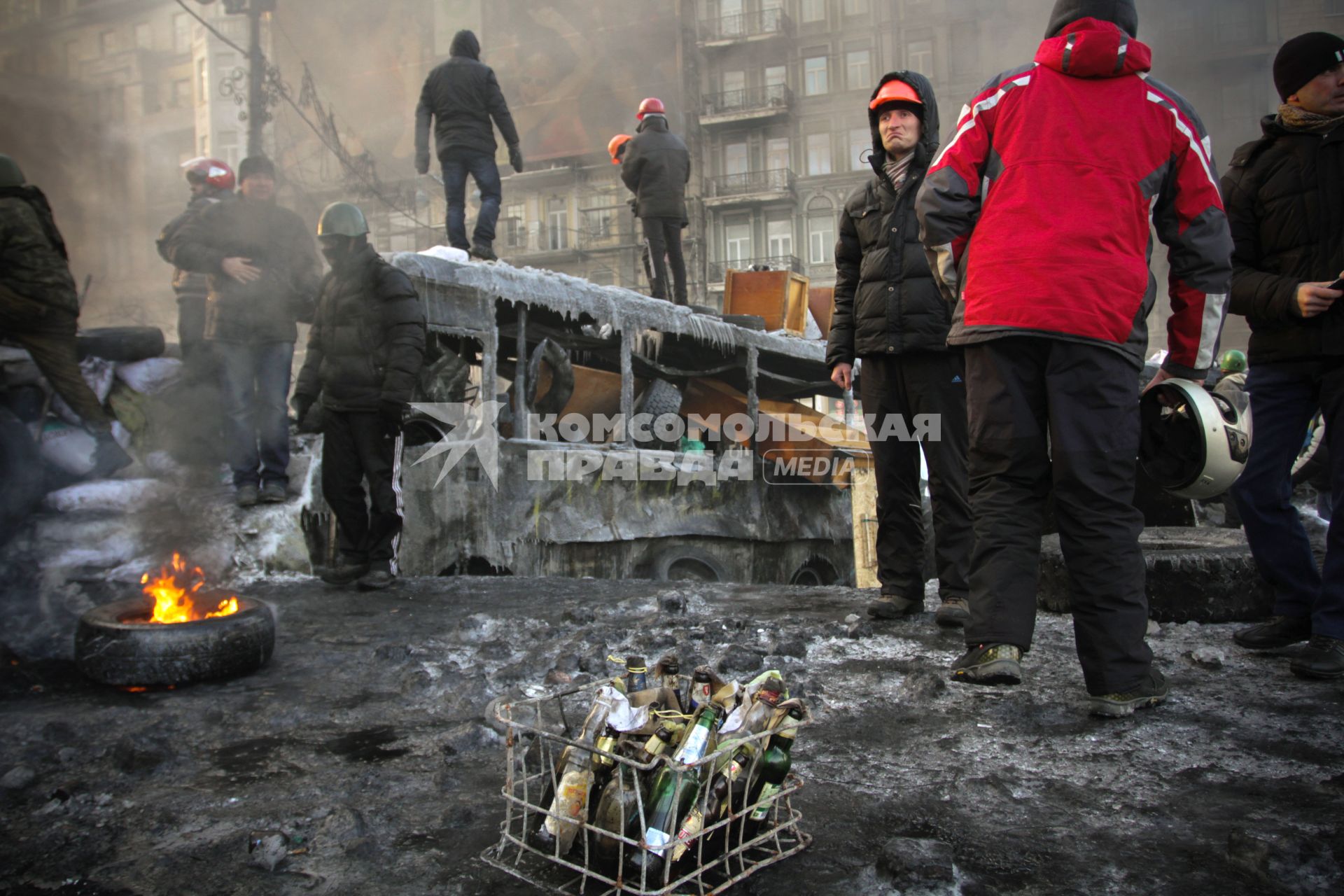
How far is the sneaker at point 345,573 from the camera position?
5520 mm

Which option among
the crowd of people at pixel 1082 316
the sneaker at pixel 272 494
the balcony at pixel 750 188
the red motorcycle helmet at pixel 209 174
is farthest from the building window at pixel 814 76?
the crowd of people at pixel 1082 316

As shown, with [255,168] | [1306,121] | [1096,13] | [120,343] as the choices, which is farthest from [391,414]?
[1306,121]

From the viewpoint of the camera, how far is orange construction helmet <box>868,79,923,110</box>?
3783 millimetres

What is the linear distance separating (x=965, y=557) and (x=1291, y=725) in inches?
64.4

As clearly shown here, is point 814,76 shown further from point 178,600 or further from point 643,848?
point 643,848

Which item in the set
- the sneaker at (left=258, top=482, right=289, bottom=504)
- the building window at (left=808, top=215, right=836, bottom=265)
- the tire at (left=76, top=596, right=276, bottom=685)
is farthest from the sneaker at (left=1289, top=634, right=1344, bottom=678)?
the building window at (left=808, top=215, right=836, bottom=265)

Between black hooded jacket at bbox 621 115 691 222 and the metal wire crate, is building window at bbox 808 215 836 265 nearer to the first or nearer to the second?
black hooded jacket at bbox 621 115 691 222

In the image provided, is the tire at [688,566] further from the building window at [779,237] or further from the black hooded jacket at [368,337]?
the building window at [779,237]

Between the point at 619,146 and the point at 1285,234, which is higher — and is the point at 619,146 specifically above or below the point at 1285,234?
above

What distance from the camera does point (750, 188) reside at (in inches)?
1432

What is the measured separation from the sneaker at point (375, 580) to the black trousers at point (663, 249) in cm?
482

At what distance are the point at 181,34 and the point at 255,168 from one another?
38.5m

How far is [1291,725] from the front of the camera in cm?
235

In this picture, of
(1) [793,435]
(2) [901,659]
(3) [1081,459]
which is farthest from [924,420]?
(1) [793,435]
